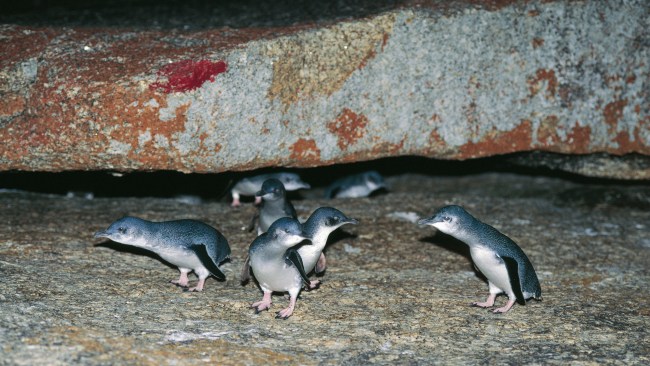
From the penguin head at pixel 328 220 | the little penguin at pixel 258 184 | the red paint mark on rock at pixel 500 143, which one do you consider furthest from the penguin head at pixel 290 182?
the penguin head at pixel 328 220

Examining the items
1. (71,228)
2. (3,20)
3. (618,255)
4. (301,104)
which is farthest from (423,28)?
(3,20)

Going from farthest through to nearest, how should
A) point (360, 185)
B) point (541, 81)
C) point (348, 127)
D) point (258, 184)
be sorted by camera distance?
point (360, 185) < point (258, 184) < point (541, 81) < point (348, 127)

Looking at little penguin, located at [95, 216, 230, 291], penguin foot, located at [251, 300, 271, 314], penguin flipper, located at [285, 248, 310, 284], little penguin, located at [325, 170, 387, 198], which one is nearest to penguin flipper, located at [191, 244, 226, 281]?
little penguin, located at [95, 216, 230, 291]

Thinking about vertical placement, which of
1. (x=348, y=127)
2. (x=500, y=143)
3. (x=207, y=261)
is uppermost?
(x=348, y=127)

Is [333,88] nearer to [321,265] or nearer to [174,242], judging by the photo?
[321,265]

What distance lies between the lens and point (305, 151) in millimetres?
4359

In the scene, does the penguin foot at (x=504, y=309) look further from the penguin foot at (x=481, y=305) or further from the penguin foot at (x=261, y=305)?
the penguin foot at (x=261, y=305)

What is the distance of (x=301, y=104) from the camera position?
4.25m

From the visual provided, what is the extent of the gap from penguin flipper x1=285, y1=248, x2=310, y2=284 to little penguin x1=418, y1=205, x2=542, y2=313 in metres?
0.58

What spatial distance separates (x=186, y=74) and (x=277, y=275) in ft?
3.76

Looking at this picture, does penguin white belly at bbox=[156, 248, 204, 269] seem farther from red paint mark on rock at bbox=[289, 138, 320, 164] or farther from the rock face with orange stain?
red paint mark on rock at bbox=[289, 138, 320, 164]

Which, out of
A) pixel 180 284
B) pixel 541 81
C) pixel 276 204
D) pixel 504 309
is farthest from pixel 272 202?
pixel 541 81

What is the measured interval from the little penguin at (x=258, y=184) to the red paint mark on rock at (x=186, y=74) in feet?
3.09

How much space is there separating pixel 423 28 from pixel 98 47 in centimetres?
172
